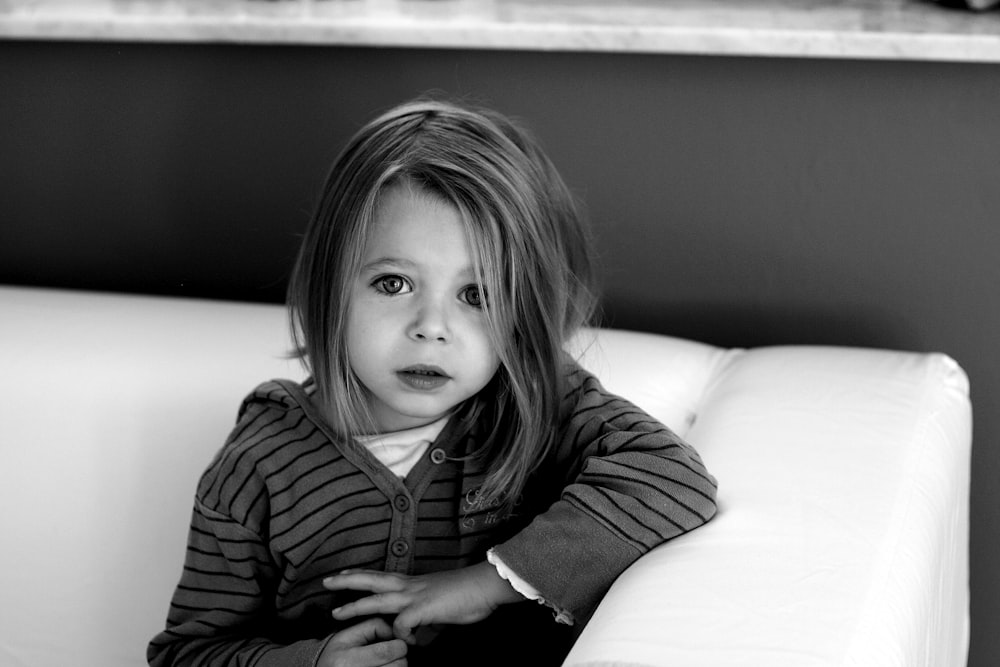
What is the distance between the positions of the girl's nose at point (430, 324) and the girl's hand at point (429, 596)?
207mm

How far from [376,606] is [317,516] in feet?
0.38

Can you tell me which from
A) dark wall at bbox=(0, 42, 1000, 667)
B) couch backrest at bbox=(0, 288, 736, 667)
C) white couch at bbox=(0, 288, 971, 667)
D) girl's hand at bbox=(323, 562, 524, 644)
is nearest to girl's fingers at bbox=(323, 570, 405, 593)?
girl's hand at bbox=(323, 562, 524, 644)

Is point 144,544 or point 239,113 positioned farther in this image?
point 239,113

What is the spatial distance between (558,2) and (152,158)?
1.95ft

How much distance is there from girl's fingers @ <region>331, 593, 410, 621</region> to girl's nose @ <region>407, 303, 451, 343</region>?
0.75ft

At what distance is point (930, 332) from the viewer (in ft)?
4.86

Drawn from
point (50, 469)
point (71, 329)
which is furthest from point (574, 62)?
point (50, 469)

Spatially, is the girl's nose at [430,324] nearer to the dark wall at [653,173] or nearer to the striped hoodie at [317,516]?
the striped hoodie at [317,516]

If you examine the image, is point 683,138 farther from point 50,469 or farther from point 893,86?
point 50,469

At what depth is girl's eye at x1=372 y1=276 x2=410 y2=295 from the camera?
3.49 ft

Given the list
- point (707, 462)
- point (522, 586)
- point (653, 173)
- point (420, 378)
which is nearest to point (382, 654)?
point (522, 586)

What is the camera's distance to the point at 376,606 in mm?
1057

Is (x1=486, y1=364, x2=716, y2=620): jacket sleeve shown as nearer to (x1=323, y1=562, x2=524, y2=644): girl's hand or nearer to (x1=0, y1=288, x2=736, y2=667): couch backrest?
(x1=323, y1=562, x2=524, y2=644): girl's hand

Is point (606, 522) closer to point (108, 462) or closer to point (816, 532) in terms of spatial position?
point (816, 532)
